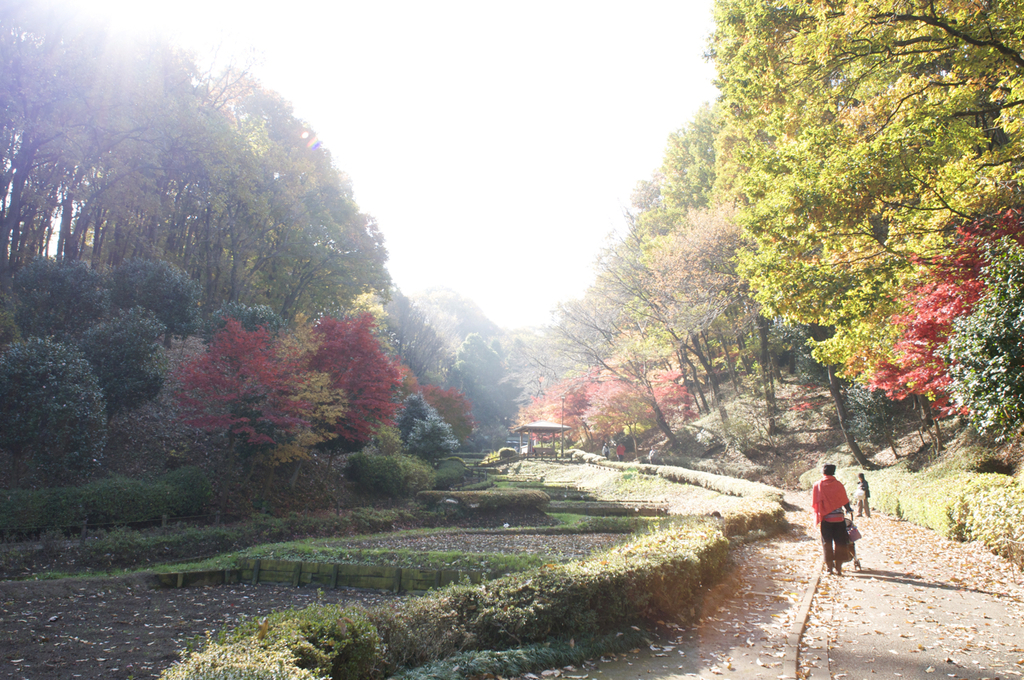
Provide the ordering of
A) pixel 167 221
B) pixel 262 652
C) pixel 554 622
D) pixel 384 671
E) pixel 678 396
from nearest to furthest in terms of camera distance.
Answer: pixel 262 652 → pixel 384 671 → pixel 554 622 → pixel 167 221 → pixel 678 396

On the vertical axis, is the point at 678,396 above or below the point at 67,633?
above

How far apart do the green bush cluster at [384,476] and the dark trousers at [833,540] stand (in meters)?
11.1

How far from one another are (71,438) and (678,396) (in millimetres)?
23026

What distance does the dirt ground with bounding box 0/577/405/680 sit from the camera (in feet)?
14.5

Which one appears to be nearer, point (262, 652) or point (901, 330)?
point (262, 652)

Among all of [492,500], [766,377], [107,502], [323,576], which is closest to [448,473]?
[492,500]

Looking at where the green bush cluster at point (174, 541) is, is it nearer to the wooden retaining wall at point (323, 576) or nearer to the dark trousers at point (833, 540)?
the wooden retaining wall at point (323, 576)

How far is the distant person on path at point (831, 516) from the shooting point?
23.5 ft

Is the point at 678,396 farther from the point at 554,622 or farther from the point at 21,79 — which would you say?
the point at 21,79

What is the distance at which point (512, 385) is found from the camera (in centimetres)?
5072

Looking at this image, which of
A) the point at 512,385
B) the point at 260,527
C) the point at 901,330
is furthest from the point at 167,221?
the point at 512,385

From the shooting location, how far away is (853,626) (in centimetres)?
504

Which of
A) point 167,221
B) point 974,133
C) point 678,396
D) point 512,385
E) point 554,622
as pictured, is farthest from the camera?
point 512,385

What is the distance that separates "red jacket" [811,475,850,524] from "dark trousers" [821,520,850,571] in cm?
15
